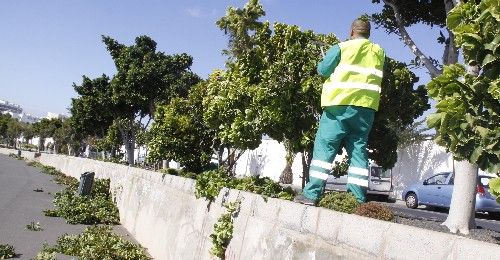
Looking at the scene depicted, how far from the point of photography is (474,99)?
3.01m

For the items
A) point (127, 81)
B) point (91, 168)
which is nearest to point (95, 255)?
point (91, 168)

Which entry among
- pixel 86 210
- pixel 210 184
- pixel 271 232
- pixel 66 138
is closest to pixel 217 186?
pixel 210 184

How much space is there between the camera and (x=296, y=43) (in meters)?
9.88

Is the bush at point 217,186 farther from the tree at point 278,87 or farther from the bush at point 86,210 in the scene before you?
the bush at point 86,210

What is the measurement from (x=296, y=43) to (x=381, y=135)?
4719 millimetres

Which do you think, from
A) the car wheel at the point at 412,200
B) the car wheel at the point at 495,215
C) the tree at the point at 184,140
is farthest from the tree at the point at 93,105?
the car wheel at the point at 495,215

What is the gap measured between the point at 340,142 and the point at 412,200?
1545 centimetres

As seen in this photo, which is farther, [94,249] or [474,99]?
[94,249]

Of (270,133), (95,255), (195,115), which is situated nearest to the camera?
(95,255)

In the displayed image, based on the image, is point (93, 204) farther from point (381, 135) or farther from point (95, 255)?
point (381, 135)

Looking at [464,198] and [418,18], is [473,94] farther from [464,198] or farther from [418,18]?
[418,18]

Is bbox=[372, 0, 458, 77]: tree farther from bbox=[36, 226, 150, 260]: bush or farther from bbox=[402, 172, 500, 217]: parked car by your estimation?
bbox=[402, 172, 500, 217]: parked car

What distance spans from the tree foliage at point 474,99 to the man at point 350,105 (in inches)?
84.7

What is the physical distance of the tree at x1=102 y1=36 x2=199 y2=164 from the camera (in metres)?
29.1
